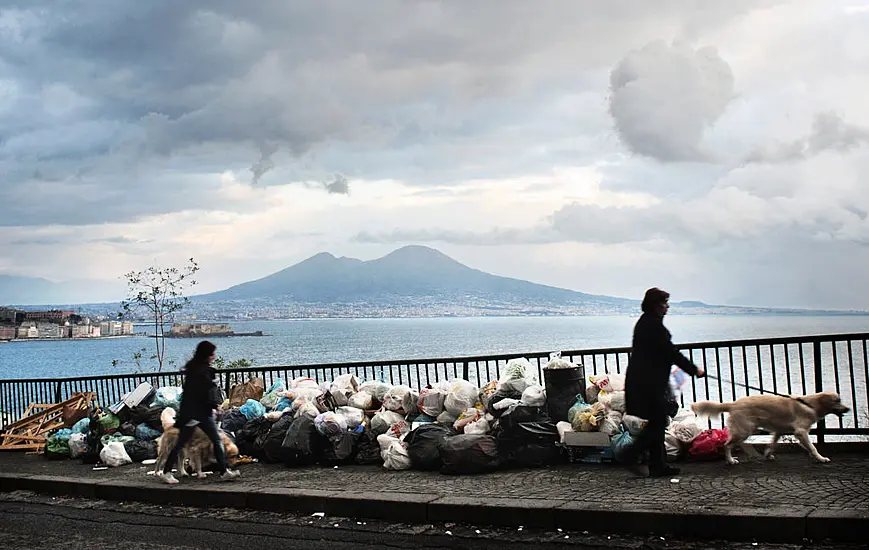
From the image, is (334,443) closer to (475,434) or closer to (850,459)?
(475,434)

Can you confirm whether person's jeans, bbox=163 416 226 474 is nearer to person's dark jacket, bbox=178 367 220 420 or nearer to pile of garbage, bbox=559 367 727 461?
person's dark jacket, bbox=178 367 220 420

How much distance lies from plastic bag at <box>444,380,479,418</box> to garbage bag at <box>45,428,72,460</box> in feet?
23.2

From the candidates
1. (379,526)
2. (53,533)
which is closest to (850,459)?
(379,526)

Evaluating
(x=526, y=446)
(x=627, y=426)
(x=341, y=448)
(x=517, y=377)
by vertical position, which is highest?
(x=517, y=377)

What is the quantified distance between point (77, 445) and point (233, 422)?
334 centimetres

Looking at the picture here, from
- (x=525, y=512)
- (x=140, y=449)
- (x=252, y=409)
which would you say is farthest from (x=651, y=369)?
(x=140, y=449)

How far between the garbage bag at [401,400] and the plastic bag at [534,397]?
177cm

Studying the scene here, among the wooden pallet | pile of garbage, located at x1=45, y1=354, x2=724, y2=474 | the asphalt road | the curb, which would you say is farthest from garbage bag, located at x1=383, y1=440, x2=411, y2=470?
the wooden pallet

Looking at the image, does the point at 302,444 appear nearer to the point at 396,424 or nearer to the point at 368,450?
the point at 368,450

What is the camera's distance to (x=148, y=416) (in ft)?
42.2

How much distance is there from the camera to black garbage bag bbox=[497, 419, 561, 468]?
9445 mm

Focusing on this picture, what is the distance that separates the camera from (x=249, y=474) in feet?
34.2

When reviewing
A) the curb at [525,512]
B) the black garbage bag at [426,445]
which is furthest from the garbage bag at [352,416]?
the curb at [525,512]

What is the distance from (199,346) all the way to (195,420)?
949mm
